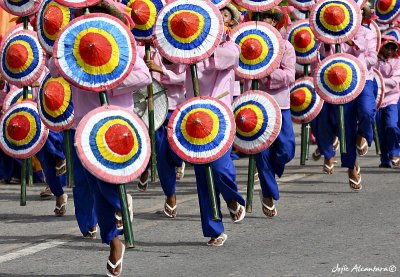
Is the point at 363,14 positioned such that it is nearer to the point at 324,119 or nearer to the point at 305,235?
the point at 324,119

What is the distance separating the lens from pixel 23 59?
11547mm

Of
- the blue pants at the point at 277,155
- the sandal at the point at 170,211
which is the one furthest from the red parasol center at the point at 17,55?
the blue pants at the point at 277,155

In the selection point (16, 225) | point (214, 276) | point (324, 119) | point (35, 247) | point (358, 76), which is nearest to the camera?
point (214, 276)

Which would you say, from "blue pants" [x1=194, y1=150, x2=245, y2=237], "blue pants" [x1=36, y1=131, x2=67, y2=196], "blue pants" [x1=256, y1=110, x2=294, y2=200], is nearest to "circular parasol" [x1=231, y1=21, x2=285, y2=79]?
"blue pants" [x1=256, y1=110, x2=294, y2=200]

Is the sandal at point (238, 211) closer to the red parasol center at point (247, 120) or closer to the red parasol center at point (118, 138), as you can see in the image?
the red parasol center at point (247, 120)

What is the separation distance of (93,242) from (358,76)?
13.0ft

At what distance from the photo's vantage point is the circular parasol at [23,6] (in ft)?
37.4

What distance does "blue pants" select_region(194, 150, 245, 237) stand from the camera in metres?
9.23

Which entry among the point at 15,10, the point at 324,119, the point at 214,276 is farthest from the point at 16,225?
the point at 324,119

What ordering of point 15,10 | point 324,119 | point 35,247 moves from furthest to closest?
point 324,119 < point 15,10 < point 35,247

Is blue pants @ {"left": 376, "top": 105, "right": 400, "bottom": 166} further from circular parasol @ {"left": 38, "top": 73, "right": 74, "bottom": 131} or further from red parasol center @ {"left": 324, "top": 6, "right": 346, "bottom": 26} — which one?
circular parasol @ {"left": 38, "top": 73, "right": 74, "bottom": 131}

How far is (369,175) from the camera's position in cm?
1417

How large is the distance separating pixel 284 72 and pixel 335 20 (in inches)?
60.3

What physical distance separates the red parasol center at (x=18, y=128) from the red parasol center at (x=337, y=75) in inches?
115
